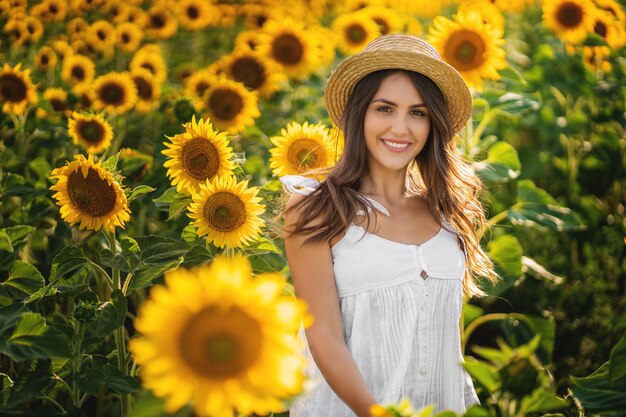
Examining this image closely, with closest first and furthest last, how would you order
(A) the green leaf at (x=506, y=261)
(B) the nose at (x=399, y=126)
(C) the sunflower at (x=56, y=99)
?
1. (B) the nose at (x=399, y=126)
2. (A) the green leaf at (x=506, y=261)
3. (C) the sunflower at (x=56, y=99)

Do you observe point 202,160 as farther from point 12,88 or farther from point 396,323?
point 12,88

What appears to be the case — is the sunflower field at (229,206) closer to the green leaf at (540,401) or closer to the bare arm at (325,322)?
the green leaf at (540,401)

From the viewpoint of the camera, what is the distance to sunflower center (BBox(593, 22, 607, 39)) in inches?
148

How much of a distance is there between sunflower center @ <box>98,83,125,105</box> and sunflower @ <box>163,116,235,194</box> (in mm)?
1306

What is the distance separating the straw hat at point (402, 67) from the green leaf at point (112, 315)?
2.61 ft

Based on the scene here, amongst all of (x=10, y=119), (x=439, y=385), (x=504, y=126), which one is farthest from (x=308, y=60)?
(x=439, y=385)

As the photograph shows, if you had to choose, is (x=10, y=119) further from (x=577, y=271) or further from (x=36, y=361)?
(x=577, y=271)

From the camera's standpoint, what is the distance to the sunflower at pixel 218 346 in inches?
35.6

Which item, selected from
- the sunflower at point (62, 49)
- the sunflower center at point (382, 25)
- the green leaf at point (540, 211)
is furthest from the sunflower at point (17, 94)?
the sunflower center at point (382, 25)

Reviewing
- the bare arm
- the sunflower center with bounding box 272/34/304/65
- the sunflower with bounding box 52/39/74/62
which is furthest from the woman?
the sunflower with bounding box 52/39/74/62

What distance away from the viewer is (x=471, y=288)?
2.13 m

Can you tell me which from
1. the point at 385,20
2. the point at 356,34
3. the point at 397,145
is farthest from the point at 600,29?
the point at 397,145

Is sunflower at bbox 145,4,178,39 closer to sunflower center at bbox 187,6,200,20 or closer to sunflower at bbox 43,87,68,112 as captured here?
sunflower center at bbox 187,6,200,20

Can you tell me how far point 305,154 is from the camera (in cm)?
Result: 241
